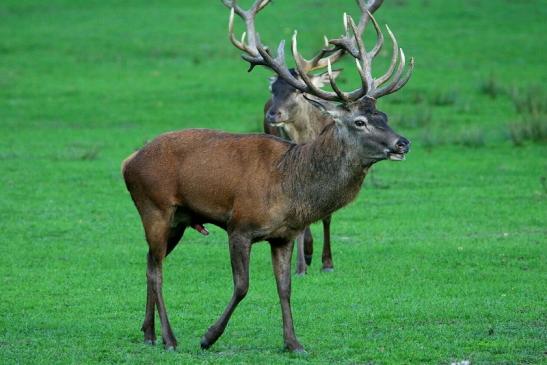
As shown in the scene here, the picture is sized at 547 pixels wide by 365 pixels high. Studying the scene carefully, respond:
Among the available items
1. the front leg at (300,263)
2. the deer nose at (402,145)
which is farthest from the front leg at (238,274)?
the front leg at (300,263)

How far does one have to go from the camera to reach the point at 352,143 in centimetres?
939

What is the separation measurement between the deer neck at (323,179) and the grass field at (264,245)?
1060mm

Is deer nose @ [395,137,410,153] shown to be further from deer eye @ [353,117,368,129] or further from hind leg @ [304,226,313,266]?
hind leg @ [304,226,313,266]

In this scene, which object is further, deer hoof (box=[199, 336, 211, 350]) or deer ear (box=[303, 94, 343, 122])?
deer ear (box=[303, 94, 343, 122])

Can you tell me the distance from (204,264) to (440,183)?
18.2 feet

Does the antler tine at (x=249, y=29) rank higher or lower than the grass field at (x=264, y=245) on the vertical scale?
higher

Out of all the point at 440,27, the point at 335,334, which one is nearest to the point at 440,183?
the point at 335,334

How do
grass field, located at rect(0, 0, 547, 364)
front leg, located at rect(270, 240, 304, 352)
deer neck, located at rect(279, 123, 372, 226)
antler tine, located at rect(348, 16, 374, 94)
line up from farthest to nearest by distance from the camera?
grass field, located at rect(0, 0, 547, 364) → antler tine, located at rect(348, 16, 374, 94) → deer neck, located at rect(279, 123, 372, 226) → front leg, located at rect(270, 240, 304, 352)

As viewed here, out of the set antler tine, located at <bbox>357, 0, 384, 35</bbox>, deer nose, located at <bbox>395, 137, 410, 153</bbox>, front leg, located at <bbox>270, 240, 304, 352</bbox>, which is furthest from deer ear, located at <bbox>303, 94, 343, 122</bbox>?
antler tine, located at <bbox>357, 0, 384, 35</bbox>

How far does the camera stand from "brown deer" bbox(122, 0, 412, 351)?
30.6 ft

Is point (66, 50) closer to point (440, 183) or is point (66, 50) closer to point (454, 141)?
point (454, 141)

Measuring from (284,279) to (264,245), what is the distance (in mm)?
4723

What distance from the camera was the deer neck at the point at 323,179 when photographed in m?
9.41

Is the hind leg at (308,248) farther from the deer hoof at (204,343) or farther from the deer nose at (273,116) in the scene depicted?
the deer hoof at (204,343)
